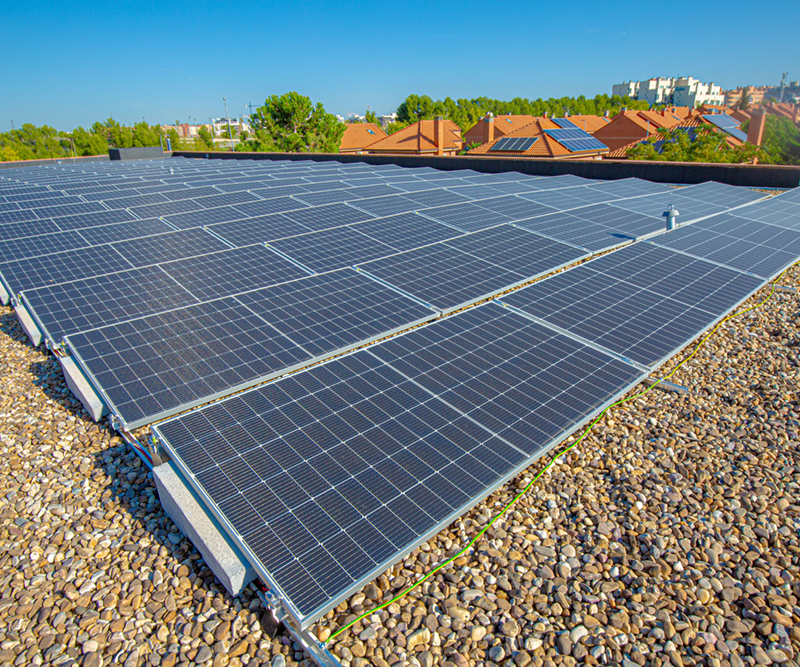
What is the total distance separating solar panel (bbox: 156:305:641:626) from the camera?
4.73 meters

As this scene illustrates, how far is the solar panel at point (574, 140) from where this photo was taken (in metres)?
46.9

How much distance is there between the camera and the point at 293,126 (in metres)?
69.8

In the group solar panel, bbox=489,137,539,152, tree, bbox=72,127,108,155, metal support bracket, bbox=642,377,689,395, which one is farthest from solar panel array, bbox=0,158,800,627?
tree, bbox=72,127,108,155

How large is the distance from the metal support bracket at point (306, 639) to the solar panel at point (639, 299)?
246 inches

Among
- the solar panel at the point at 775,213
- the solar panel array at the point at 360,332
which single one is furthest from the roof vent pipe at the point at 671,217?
the solar panel at the point at 775,213

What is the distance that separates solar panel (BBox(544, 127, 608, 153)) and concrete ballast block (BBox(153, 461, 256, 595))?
4858 cm

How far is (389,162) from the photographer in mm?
35000

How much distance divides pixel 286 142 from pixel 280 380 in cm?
6842

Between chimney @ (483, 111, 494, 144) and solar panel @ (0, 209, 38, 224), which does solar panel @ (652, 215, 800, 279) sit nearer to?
solar panel @ (0, 209, 38, 224)

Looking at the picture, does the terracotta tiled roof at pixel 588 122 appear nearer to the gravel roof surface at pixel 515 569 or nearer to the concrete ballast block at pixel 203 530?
the gravel roof surface at pixel 515 569

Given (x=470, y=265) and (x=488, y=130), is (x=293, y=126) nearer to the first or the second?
(x=488, y=130)

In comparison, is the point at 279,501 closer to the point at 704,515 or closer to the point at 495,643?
the point at 495,643

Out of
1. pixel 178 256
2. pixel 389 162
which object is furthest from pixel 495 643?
pixel 389 162

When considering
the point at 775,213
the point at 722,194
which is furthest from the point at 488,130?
the point at 775,213
